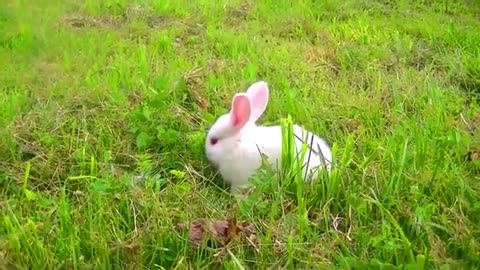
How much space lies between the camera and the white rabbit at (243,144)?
249cm

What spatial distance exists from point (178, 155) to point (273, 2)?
212 centimetres

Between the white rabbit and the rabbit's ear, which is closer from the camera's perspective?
the white rabbit

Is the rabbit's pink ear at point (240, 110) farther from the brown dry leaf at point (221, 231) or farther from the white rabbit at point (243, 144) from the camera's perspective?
the brown dry leaf at point (221, 231)

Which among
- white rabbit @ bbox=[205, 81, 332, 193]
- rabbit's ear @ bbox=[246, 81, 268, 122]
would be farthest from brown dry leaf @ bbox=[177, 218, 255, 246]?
Answer: rabbit's ear @ bbox=[246, 81, 268, 122]

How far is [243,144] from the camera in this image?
2.58m

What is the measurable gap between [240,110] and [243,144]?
0.13m

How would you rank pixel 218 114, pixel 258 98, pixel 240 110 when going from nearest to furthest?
pixel 240 110 → pixel 258 98 → pixel 218 114

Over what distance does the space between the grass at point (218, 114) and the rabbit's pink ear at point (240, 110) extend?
0.20 m

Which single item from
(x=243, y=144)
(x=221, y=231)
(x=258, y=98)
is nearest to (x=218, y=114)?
(x=258, y=98)

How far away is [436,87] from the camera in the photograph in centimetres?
330

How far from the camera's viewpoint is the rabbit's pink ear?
2482 mm

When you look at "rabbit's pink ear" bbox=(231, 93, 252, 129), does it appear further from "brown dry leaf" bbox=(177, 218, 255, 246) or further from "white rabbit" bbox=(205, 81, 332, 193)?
"brown dry leaf" bbox=(177, 218, 255, 246)

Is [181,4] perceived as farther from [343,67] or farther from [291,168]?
[291,168]

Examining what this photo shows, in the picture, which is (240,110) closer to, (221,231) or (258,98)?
(258,98)
